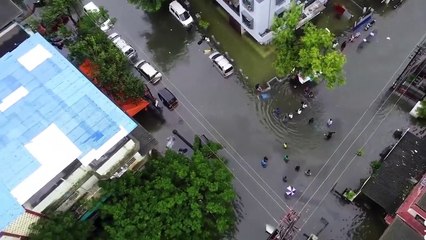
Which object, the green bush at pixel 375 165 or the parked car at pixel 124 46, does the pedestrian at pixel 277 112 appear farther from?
the parked car at pixel 124 46

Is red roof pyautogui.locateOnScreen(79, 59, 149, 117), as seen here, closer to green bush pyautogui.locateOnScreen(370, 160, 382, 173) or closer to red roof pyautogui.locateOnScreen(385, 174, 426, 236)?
green bush pyautogui.locateOnScreen(370, 160, 382, 173)

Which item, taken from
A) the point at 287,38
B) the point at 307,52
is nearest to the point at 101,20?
Answer: the point at 287,38

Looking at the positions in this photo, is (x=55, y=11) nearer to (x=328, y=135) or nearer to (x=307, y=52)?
(x=307, y=52)

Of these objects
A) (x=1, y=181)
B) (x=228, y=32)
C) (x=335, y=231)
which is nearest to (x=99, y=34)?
(x=228, y=32)

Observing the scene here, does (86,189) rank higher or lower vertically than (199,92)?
lower

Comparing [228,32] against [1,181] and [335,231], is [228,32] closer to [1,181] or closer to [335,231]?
[335,231]

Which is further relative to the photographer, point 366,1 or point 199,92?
point 366,1
